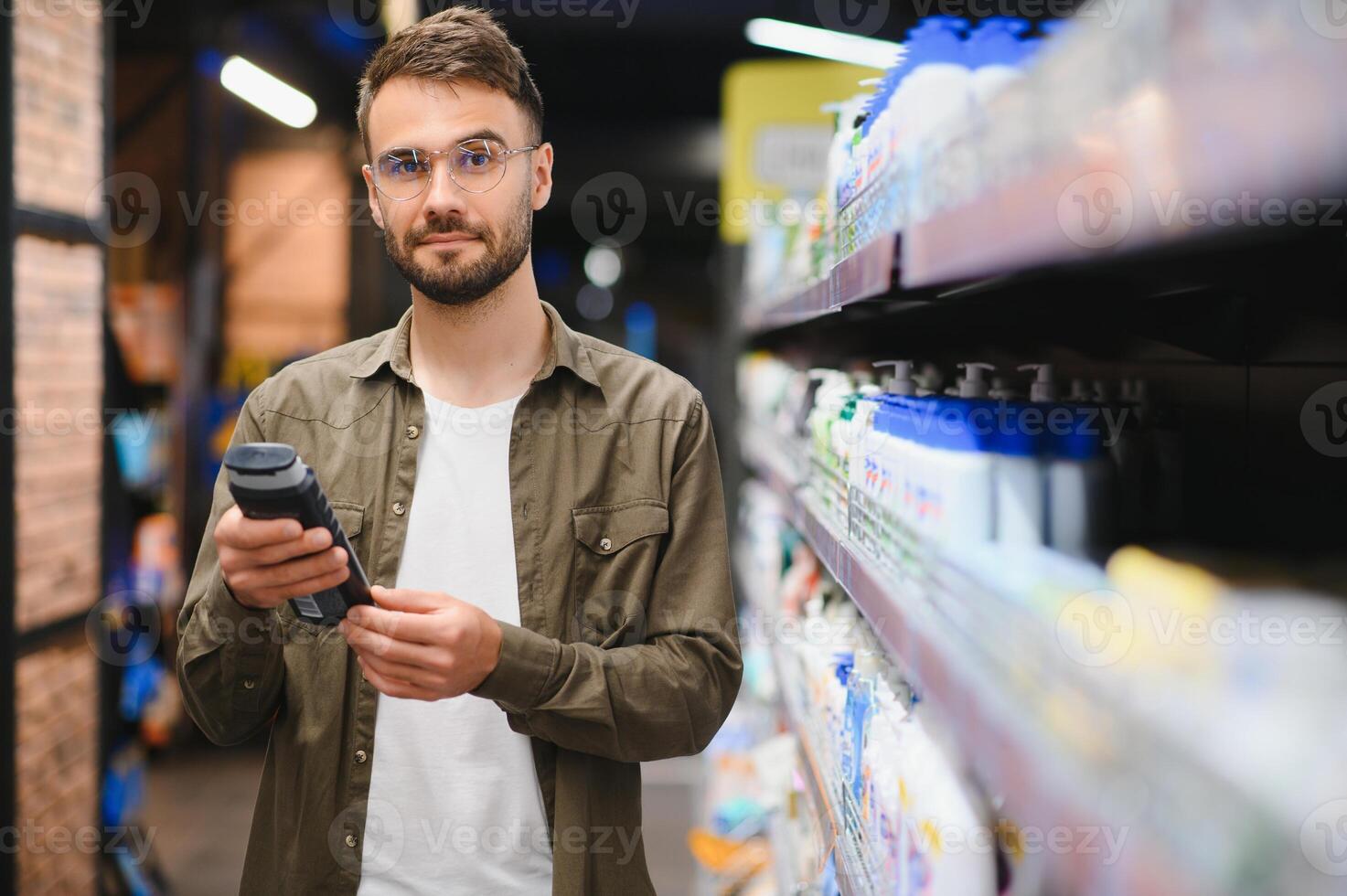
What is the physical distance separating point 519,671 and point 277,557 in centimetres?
33

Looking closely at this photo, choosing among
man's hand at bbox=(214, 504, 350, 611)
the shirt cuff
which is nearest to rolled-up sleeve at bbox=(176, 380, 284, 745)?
man's hand at bbox=(214, 504, 350, 611)

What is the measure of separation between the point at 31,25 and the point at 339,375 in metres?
1.92

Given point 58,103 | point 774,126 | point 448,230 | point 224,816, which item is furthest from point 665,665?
point 774,126

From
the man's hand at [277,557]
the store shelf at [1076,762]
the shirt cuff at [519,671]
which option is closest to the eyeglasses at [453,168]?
the man's hand at [277,557]

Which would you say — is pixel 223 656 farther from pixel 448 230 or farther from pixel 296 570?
pixel 448 230

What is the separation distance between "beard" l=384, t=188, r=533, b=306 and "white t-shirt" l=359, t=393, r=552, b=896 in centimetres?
19

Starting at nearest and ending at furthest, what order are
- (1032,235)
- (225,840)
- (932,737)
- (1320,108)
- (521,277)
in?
(1320,108), (1032,235), (932,737), (521,277), (225,840)

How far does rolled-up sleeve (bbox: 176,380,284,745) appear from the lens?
1.49 meters

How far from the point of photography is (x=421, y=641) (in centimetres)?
133

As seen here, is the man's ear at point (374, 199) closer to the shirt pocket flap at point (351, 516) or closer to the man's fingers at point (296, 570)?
the shirt pocket flap at point (351, 516)

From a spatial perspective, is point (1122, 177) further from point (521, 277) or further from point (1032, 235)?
point (521, 277)

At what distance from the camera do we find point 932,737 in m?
1.41

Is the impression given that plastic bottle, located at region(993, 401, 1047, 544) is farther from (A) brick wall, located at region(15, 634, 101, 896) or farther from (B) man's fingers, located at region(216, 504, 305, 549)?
(A) brick wall, located at region(15, 634, 101, 896)

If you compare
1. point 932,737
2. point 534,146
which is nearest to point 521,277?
point 534,146
